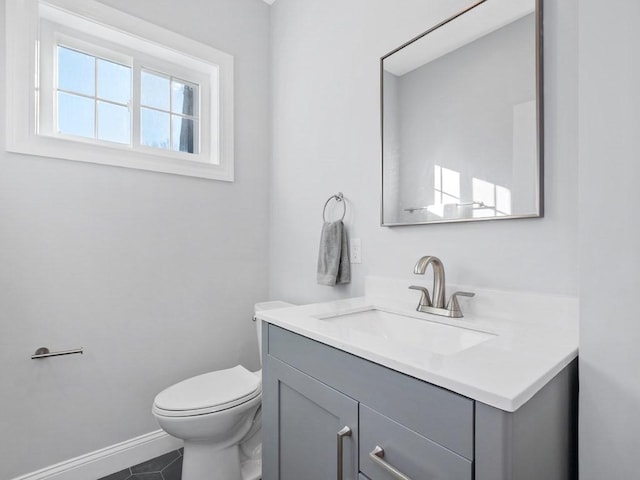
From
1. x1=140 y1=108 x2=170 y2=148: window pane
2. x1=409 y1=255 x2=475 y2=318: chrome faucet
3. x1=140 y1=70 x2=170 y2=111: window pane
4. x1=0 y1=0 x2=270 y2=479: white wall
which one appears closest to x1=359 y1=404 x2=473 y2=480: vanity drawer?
x1=409 y1=255 x2=475 y2=318: chrome faucet

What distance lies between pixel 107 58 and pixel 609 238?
226 centimetres

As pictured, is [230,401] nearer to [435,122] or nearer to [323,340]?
[323,340]

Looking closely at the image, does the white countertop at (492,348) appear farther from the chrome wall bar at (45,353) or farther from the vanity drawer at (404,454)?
the chrome wall bar at (45,353)

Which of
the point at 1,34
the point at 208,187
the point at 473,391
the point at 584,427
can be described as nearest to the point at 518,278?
the point at 584,427

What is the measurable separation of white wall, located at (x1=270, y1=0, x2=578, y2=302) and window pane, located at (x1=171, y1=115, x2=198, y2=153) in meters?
0.51

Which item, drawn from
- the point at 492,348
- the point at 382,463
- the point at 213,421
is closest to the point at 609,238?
the point at 492,348

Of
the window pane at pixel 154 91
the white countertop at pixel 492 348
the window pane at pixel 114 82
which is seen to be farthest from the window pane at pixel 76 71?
the white countertop at pixel 492 348

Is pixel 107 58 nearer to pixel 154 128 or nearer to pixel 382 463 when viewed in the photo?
pixel 154 128

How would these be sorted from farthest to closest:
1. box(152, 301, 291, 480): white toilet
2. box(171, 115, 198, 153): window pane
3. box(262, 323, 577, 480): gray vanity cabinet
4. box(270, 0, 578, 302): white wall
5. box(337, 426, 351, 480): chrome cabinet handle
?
box(171, 115, 198, 153): window pane < box(152, 301, 291, 480): white toilet < box(270, 0, 578, 302): white wall < box(337, 426, 351, 480): chrome cabinet handle < box(262, 323, 577, 480): gray vanity cabinet

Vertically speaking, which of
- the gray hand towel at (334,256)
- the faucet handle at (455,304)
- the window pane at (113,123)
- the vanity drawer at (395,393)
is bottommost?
the vanity drawer at (395,393)

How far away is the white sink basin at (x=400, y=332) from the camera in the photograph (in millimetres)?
877

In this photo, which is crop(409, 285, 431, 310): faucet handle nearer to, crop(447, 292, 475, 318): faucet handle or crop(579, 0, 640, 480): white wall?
crop(447, 292, 475, 318): faucet handle

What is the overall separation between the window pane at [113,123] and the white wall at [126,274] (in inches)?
8.9

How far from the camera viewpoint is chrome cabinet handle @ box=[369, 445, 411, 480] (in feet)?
2.24
